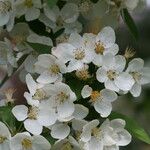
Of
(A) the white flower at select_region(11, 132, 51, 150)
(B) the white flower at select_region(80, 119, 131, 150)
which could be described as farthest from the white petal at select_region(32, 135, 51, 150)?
(B) the white flower at select_region(80, 119, 131, 150)

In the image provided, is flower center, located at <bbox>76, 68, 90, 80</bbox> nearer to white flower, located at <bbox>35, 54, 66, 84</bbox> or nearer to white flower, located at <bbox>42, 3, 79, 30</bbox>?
white flower, located at <bbox>35, 54, 66, 84</bbox>

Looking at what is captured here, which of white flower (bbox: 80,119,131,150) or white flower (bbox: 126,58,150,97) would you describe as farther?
white flower (bbox: 126,58,150,97)

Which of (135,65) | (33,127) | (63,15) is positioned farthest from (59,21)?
(33,127)

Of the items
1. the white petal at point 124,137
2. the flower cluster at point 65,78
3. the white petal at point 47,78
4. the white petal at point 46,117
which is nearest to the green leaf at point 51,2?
the flower cluster at point 65,78

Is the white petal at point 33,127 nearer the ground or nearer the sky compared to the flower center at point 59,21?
nearer the ground

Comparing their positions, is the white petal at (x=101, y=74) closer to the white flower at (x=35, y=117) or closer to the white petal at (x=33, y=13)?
the white flower at (x=35, y=117)

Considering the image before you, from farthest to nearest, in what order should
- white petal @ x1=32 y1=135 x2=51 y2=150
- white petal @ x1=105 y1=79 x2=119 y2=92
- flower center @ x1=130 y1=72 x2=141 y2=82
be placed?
1. flower center @ x1=130 y1=72 x2=141 y2=82
2. white petal @ x1=105 y1=79 x2=119 y2=92
3. white petal @ x1=32 y1=135 x2=51 y2=150
